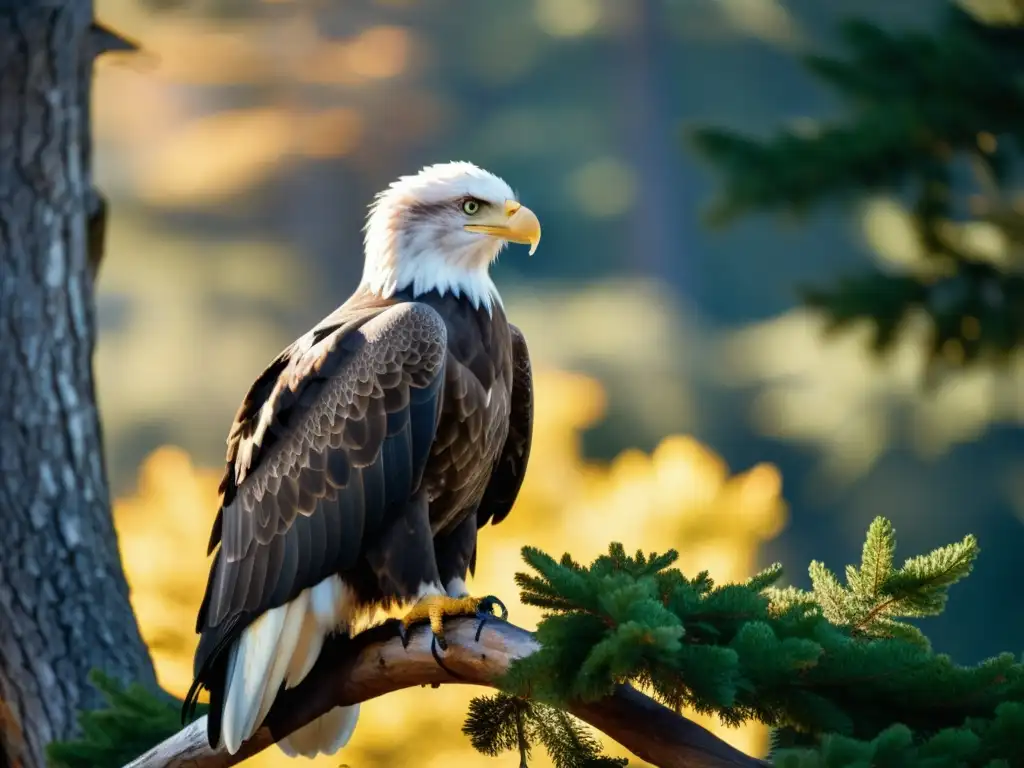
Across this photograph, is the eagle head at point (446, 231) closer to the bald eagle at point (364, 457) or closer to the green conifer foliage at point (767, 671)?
the bald eagle at point (364, 457)

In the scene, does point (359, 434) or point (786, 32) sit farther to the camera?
point (786, 32)

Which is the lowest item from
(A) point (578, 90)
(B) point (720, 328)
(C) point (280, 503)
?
(C) point (280, 503)

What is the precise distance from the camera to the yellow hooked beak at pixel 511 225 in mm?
2273

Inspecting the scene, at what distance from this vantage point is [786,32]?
8.35 m

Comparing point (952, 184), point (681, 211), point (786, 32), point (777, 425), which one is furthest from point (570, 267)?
point (952, 184)

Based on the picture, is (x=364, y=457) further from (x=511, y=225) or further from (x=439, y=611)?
(x=511, y=225)

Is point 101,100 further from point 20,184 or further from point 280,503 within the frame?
point 280,503

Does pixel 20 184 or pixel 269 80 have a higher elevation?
pixel 269 80

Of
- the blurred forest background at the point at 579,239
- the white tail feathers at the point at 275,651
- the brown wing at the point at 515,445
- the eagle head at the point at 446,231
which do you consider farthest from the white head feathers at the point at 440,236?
the blurred forest background at the point at 579,239

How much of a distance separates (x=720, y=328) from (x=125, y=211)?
3.52 meters

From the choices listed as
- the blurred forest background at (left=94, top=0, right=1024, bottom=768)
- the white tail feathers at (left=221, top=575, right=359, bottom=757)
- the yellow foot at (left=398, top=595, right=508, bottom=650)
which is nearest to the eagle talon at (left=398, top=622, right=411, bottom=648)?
the yellow foot at (left=398, top=595, right=508, bottom=650)

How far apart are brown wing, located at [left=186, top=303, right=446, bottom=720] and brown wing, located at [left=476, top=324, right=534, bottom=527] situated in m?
0.29

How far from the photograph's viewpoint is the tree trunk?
2816mm

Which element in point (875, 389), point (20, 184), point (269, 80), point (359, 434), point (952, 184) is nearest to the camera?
point (359, 434)
